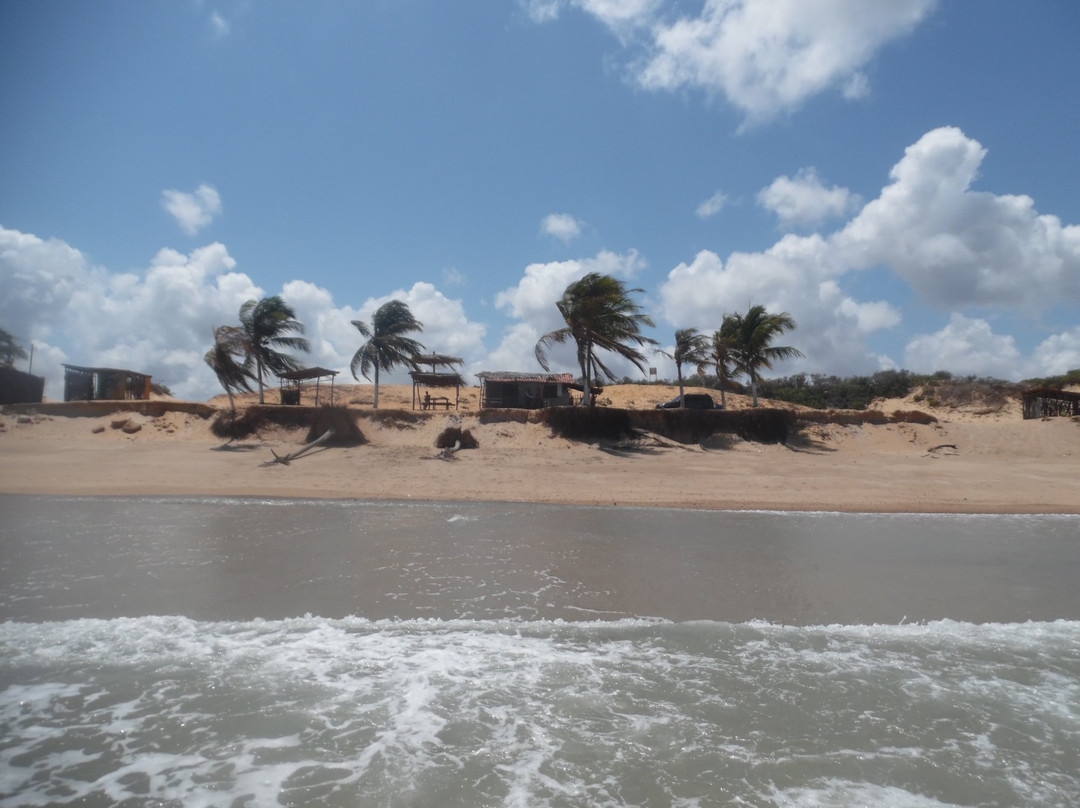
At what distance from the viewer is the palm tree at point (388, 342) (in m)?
25.9

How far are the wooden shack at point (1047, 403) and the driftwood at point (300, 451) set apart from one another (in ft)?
98.3

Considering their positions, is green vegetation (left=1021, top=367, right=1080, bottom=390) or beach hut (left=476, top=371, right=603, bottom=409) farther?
green vegetation (left=1021, top=367, right=1080, bottom=390)

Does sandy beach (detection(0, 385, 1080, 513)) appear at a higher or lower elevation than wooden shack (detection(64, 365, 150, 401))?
lower

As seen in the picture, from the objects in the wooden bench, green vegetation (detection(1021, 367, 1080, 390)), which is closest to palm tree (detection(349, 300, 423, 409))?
the wooden bench

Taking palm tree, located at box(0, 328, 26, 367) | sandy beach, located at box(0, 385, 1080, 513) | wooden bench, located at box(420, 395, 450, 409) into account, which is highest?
palm tree, located at box(0, 328, 26, 367)

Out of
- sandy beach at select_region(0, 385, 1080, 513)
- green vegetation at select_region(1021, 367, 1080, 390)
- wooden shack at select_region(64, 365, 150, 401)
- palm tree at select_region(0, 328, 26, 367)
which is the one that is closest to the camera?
palm tree at select_region(0, 328, 26, 367)

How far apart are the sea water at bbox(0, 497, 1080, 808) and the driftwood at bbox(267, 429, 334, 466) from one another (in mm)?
7890

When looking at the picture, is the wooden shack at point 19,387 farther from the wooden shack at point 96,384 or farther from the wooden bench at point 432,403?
the wooden bench at point 432,403

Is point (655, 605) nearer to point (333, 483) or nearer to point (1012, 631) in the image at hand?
point (1012, 631)

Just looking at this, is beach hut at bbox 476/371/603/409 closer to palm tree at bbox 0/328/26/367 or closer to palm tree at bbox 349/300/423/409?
palm tree at bbox 349/300/423/409

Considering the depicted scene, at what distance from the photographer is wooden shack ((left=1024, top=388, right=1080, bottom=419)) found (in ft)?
90.8

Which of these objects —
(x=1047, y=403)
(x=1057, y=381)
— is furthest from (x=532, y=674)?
(x=1057, y=381)

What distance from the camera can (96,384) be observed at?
86.4ft

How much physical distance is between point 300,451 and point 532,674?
15.2 meters
